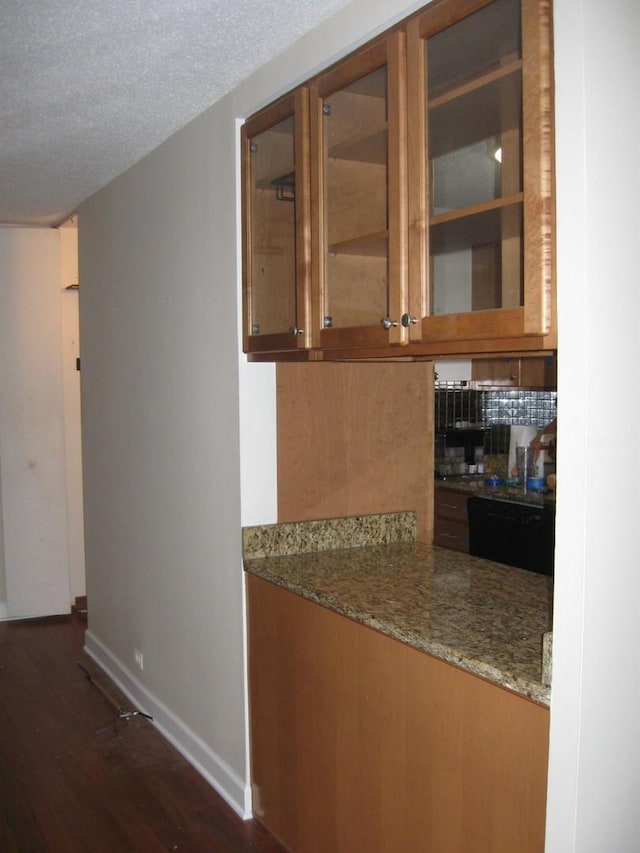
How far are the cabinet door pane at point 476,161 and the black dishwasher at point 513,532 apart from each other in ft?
9.70

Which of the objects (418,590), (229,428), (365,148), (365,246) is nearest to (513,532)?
(229,428)

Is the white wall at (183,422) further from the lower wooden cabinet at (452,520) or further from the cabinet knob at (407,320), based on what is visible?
the lower wooden cabinet at (452,520)

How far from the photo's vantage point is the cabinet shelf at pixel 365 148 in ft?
6.60

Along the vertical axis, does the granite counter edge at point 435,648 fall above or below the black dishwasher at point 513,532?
above

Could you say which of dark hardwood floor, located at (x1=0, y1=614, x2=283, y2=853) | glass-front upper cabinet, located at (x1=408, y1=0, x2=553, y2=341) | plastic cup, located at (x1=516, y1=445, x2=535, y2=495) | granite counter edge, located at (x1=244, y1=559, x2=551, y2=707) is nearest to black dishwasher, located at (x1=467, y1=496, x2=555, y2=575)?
plastic cup, located at (x1=516, y1=445, x2=535, y2=495)

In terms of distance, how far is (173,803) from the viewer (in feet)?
9.51

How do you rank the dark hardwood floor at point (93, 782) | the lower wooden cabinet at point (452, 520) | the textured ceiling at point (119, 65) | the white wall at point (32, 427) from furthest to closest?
the lower wooden cabinet at point (452, 520) → the white wall at point (32, 427) → the dark hardwood floor at point (93, 782) → the textured ceiling at point (119, 65)

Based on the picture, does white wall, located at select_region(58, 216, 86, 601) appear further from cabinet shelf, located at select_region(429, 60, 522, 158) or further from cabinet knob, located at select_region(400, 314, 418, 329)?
cabinet shelf, located at select_region(429, 60, 522, 158)

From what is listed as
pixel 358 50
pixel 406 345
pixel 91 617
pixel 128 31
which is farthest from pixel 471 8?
pixel 91 617

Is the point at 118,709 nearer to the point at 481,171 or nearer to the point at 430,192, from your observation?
the point at 430,192

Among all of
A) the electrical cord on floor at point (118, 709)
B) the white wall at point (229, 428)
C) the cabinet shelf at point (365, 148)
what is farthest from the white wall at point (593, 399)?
the electrical cord on floor at point (118, 709)

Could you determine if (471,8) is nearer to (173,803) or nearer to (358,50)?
(358,50)

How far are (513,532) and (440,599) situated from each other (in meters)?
2.74

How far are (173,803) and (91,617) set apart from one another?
1.75 metres
